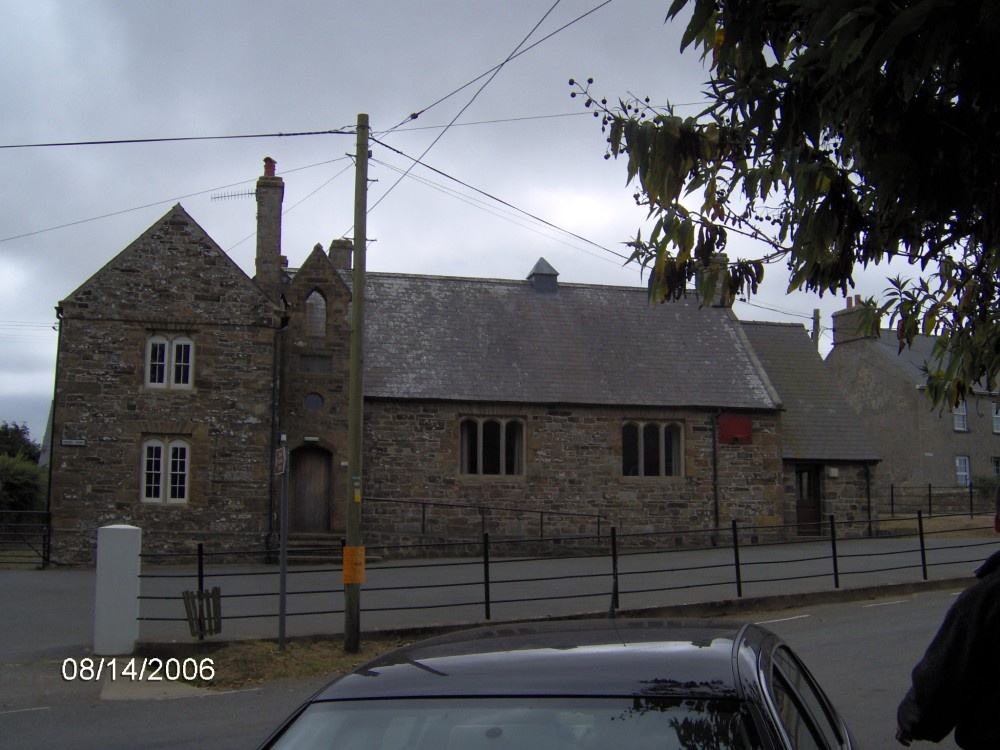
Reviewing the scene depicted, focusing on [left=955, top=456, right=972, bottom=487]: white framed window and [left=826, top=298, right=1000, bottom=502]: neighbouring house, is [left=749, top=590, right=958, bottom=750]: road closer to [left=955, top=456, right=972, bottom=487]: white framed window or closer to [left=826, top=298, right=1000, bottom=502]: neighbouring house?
[left=826, top=298, right=1000, bottom=502]: neighbouring house

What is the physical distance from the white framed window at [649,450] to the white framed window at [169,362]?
11993mm

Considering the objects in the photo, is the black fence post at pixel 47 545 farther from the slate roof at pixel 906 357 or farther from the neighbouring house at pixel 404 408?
the slate roof at pixel 906 357

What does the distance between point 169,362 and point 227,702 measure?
15.4 metres

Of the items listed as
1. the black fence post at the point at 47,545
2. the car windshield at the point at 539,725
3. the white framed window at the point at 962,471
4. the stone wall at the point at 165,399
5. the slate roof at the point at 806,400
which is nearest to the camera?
the car windshield at the point at 539,725

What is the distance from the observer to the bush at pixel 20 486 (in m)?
29.5

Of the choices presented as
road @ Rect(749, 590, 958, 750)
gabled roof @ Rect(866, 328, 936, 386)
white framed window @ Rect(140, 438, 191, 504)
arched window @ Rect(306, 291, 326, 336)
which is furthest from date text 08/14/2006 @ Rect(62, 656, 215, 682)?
gabled roof @ Rect(866, 328, 936, 386)

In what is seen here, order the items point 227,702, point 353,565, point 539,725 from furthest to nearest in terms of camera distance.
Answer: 1. point 353,565
2. point 227,702
3. point 539,725

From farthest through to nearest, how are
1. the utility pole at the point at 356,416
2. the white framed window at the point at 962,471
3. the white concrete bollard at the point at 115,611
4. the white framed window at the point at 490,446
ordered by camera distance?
the white framed window at the point at 962,471
the white framed window at the point at 490,446
the utility pole at the point at 356,416
the white concrete bollard at the point at 115,611

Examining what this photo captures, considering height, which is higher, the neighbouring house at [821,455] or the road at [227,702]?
the neighbouring house at [821,455]

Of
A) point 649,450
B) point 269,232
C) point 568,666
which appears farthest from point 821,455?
point 568,666

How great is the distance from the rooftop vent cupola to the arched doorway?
9.44 m

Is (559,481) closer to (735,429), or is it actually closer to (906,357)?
(735,429)

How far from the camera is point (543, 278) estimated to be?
31.8 metres

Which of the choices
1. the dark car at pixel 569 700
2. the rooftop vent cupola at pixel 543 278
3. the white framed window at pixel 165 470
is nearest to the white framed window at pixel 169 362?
the white framed window at pixel 165 470
